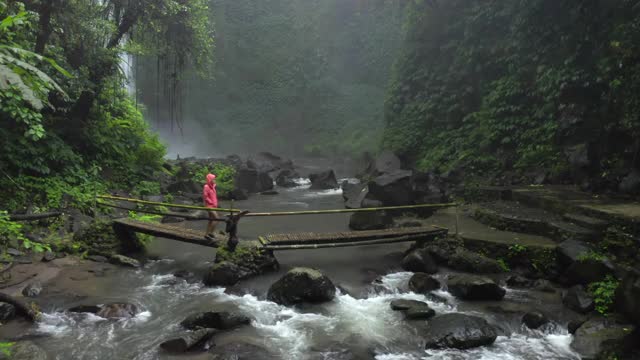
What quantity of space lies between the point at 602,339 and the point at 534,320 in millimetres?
943

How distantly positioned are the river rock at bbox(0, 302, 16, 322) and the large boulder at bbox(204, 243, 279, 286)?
3.02 meters

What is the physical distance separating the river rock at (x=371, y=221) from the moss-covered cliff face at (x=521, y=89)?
5211 mm

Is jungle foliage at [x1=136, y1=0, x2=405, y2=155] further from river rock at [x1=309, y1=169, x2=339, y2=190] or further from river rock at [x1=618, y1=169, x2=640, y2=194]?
river rock at [x1=618, y1=169, x2=640, y2=194]

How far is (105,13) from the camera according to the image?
14703 millimetres

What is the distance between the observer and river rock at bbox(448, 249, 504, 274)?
8.57 metres

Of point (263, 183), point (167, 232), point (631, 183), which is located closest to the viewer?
point (167, 232)

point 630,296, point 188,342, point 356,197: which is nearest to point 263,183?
point 356,197

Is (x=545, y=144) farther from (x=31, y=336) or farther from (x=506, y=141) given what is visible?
(x=31, y=336)

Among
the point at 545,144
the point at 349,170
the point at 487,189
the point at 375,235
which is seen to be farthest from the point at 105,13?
the point at 349,170

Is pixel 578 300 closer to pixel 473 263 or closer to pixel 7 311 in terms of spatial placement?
pixel 473 263

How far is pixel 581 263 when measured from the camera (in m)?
7.34

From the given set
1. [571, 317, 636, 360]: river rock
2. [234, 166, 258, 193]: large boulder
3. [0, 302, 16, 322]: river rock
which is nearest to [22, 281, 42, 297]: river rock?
[0, 302, 16, 322]: river rock

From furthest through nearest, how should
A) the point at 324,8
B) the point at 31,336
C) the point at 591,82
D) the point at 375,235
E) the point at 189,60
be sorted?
the point at 324,8 < the point at 189,60 < the point at 591,82 < the point at 375,235 < the point at 31,336

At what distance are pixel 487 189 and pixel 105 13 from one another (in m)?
13.7
